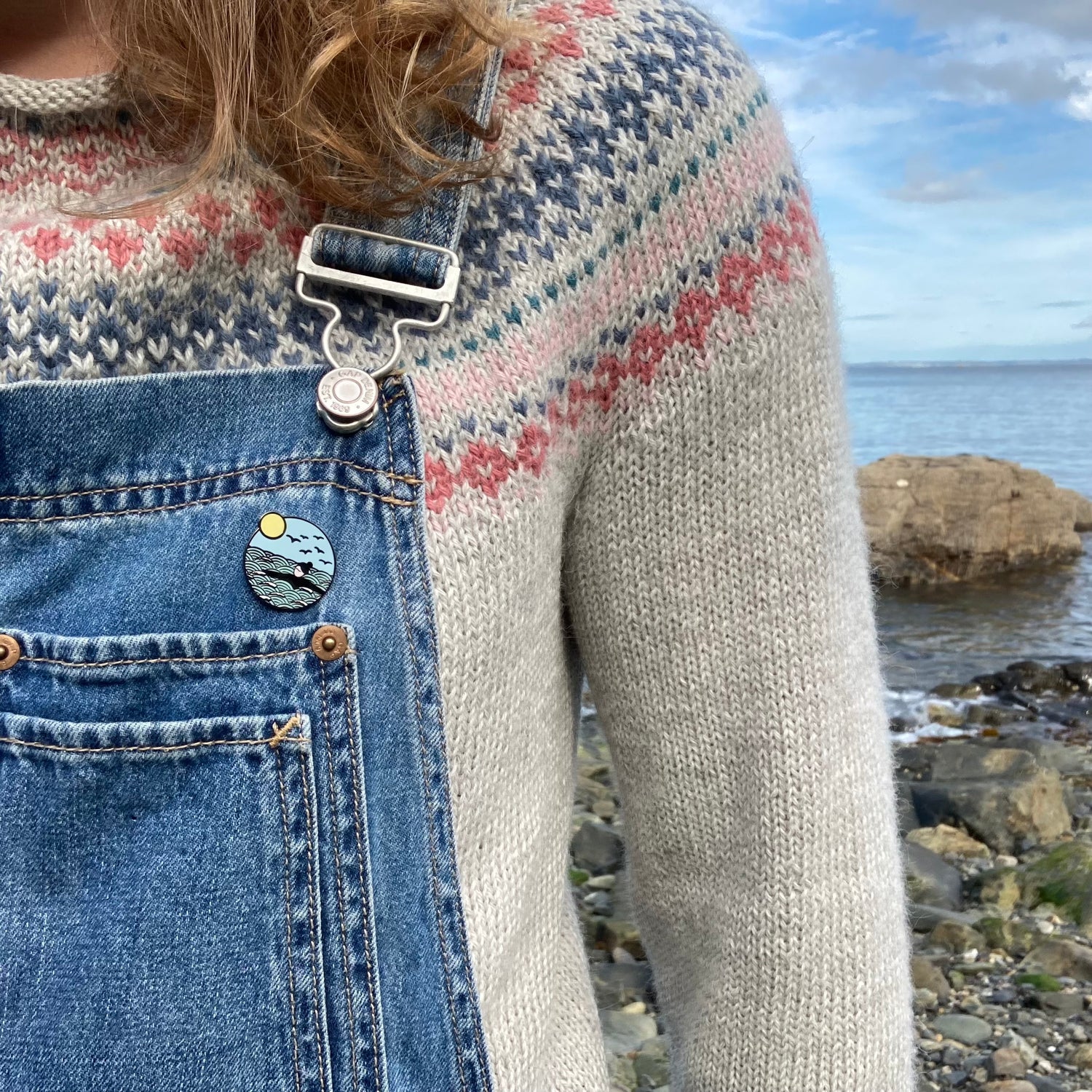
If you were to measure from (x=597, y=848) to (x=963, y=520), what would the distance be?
3.91 meters

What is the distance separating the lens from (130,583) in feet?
1.89

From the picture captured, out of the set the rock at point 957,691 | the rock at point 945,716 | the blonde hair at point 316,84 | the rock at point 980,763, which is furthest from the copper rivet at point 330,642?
the rock at point 957,691

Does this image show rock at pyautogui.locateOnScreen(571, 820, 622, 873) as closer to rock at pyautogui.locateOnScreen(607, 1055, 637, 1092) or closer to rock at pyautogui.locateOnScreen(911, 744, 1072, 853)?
rock at pyautogui.locateOnScreen(607, 1055, 637, 1092)

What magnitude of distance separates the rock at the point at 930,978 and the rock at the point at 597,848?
74 cm

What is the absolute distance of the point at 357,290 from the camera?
2.06 ft

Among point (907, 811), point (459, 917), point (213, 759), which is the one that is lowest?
point (907, 811)

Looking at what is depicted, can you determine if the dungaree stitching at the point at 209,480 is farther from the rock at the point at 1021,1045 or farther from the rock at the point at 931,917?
the rock at the point at 931,917

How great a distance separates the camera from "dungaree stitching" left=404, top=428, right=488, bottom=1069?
605 mm

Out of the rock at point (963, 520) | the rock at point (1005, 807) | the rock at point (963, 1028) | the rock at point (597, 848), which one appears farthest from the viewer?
the rock at point (963, 520)

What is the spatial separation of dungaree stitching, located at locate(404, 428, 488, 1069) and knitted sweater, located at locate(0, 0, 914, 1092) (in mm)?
17

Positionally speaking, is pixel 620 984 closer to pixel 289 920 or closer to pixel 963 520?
pixel 289 920

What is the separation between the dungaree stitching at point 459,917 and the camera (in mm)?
605

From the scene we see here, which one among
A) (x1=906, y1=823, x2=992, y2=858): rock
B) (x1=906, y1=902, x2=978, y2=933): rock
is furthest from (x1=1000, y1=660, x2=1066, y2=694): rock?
(x1=906, y1=902, x2=978, y2=933): rock

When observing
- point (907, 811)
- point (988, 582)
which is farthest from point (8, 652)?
point (988, 582)
